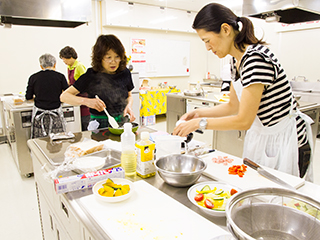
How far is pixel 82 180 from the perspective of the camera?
114 cm

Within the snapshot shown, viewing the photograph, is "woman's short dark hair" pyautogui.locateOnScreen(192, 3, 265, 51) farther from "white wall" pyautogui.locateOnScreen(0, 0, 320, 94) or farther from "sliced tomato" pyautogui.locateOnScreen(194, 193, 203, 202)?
"white wall" pyautogui.locateOnScreen(0, 0, 320, 94)

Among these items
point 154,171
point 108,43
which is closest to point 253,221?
point 154,171

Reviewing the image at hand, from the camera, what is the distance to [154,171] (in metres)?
1.28

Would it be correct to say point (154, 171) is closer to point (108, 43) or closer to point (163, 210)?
point (163, 210)

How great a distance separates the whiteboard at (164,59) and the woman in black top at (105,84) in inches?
179

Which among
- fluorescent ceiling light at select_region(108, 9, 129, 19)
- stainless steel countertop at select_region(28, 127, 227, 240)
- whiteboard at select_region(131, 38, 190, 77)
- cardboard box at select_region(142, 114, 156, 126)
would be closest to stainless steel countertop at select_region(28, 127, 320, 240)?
stainless steel countertop at select_region(28, 127, 227, 240)

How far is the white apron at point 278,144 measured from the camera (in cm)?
150

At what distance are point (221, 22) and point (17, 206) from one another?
2835 mm

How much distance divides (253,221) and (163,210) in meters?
0.34

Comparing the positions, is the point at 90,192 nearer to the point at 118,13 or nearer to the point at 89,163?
the point at 89,163

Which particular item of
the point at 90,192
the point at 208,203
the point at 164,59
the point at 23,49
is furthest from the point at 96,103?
the point at 164,59

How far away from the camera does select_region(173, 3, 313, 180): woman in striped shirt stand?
133 cm

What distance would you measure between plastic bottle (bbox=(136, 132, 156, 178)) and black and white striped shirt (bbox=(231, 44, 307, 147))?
65 cm

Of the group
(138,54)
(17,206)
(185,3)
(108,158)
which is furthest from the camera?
(138,54)
